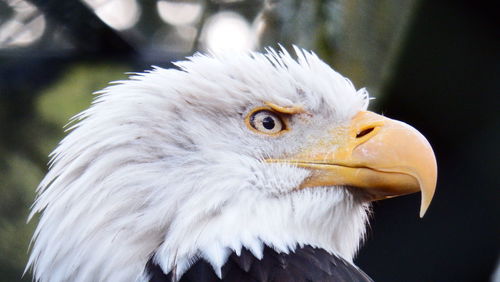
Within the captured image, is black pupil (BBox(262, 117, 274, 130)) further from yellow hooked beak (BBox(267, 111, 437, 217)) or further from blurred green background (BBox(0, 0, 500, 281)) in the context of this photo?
blurred green background (BBox(0, 0, 500, 281))

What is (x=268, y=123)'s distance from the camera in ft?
6.68

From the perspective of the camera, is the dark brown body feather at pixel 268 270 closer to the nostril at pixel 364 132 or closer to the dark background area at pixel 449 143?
the nostril at pixel 364 132

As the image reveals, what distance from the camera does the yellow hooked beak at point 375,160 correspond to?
1.90 m

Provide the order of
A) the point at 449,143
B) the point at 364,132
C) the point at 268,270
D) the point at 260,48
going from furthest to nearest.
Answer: the point at 449,143
the point at 260,48
the point at 364,132
the point at 268,270

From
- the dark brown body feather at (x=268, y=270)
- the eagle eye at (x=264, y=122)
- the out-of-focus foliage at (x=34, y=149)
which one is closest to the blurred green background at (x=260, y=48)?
the out-of-focus foliage at (x=34, y=149)

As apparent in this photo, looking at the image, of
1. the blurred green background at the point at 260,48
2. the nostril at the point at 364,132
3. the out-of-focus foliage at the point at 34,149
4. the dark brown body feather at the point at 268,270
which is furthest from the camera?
the out-of-focus foliage at the point at 34,149

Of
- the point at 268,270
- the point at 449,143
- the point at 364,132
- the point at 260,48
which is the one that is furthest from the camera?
the point at 449,143

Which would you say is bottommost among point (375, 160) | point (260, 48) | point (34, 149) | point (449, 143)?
point (34, 149)

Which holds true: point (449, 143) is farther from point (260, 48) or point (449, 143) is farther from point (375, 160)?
point (375, 160)

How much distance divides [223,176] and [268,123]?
0.63 ft

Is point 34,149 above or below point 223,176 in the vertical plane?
below

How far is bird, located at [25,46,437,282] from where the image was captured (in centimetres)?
187

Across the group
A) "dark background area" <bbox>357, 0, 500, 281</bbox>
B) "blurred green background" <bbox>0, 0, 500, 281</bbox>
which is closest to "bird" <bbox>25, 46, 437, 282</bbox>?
"blurred green background" <bbox>0, 0, 500, 281</bbox>

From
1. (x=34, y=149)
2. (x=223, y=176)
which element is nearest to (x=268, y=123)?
(x=223, y=176)
